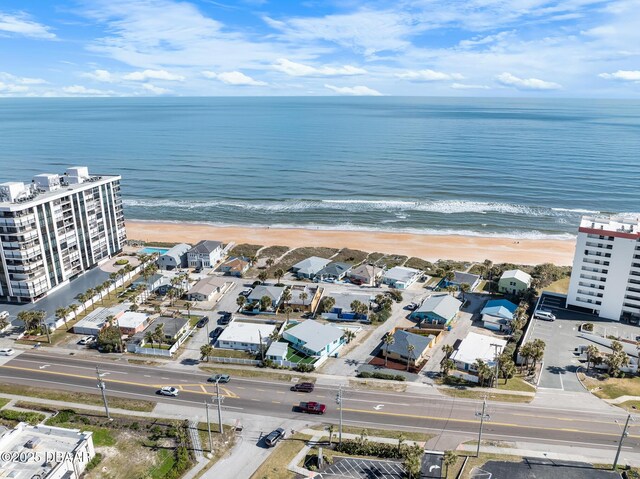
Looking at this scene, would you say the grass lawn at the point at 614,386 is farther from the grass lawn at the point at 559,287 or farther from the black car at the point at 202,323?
the black car at the point at 202,323

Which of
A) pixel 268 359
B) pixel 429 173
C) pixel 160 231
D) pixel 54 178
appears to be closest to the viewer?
pixel 268 359

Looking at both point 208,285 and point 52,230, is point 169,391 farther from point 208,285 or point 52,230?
point 52,230

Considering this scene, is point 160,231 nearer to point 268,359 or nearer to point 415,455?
point 268,359

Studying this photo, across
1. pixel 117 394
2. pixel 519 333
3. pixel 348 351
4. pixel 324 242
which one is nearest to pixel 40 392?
pixel 117 394

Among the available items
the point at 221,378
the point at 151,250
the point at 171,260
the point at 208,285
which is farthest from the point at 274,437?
the point at 151,250

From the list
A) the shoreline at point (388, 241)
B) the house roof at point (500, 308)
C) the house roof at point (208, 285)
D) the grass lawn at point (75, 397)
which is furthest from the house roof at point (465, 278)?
the grass lawn at point (75, 397)

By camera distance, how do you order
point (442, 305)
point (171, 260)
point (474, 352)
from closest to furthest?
point (474, 352)
point (442, 305)
point (171, 260)
